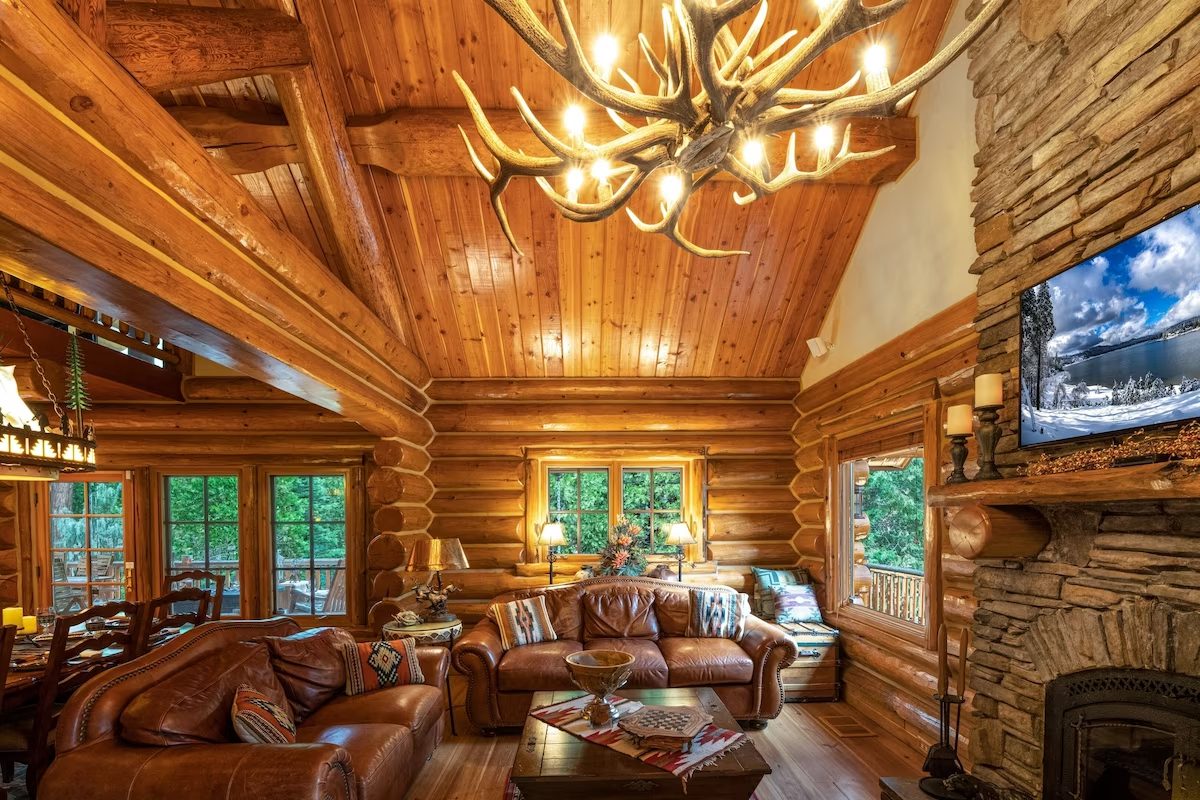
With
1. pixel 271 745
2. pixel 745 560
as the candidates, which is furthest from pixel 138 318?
pixel 745 560

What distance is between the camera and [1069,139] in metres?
2.70

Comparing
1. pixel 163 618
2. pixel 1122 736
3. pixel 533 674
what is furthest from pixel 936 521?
pixel 163 618

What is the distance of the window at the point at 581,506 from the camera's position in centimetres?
692

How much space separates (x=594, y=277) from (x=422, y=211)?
1.52 m

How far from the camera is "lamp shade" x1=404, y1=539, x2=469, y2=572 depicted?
16.8ft

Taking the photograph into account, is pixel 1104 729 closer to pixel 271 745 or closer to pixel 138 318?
pixel 271 745

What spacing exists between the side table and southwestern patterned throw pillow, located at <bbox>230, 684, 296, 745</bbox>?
5.85 feet

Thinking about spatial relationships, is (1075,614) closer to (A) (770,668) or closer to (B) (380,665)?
(A) (770,668)

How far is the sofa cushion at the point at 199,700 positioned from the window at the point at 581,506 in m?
3.75

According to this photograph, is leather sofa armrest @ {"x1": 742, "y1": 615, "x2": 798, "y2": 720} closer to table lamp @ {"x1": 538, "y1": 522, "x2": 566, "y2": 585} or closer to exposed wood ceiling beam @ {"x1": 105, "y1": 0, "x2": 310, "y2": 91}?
table lamp @ {"x1": 538, "y1": 522, "x2": 566, "y2": 585}

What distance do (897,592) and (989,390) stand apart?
5.75 metres

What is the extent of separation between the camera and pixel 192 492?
6.63 metres

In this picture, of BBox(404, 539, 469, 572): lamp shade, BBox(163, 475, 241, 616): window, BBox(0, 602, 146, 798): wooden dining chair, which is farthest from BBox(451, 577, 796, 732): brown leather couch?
BBox(163, 475, 241, 616): window

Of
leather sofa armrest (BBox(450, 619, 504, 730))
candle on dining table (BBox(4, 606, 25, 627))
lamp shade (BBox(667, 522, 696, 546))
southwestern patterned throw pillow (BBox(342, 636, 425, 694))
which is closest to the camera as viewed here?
southwestern patterned throw pillow (BBox(342, 636, 425, 694))
